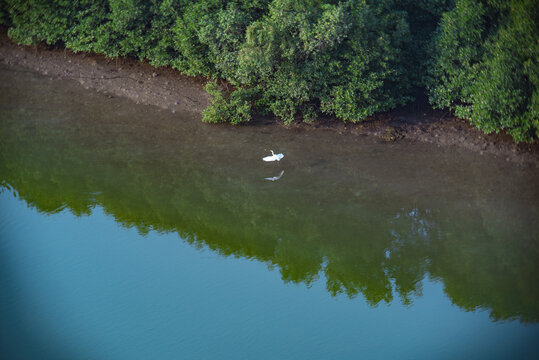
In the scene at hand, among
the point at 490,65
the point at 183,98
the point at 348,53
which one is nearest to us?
the point at 490,65

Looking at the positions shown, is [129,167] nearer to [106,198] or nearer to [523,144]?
Result: [106,198]

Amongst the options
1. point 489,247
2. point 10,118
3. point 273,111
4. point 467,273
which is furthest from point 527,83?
point 10,118

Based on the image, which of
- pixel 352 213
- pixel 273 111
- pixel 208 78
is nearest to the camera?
pixel 352 213

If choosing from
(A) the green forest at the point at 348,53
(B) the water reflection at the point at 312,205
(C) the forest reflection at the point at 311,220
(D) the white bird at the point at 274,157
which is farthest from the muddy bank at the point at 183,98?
(C) the forest reflection at the point at 311,220

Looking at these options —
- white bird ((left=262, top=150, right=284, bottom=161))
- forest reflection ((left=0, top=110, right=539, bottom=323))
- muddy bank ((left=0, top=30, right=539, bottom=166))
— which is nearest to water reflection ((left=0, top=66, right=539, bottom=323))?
forest reflection ((left=0, top=110, right=539, bottom=323))

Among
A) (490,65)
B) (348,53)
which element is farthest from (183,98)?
(490,65)

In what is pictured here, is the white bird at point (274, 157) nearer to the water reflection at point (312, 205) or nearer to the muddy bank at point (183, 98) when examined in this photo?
the water reflection at point (312, 205)

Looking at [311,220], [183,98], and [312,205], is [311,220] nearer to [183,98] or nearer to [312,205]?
[312,205]

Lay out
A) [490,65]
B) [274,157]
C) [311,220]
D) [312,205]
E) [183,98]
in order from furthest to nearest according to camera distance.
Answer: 1. [183,98]
2. [274,157]
3. [490,65]
4. [312,205]
5. [311,220]
